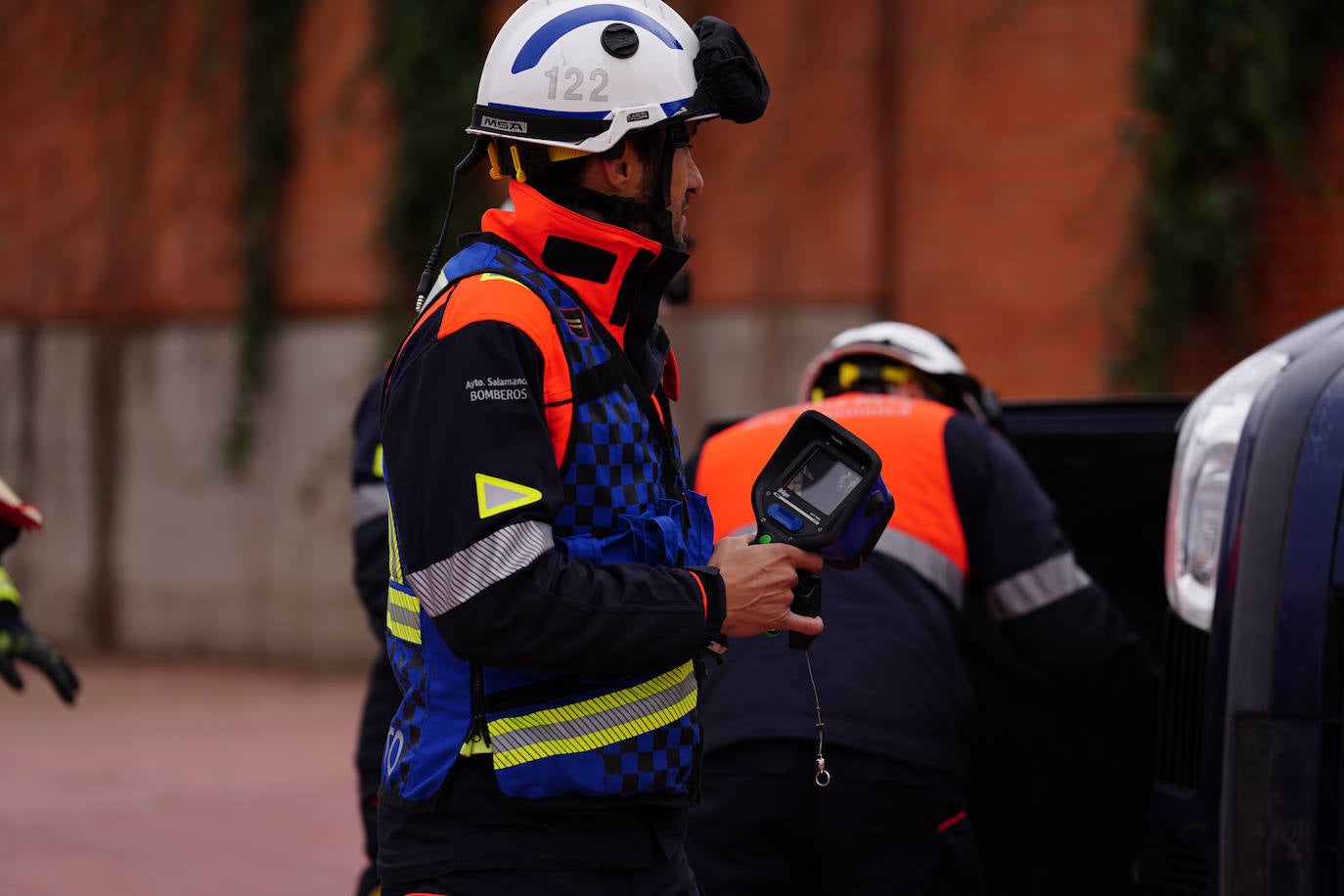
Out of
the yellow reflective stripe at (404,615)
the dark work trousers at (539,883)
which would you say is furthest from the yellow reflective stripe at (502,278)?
the dark work trousers at (539,883)

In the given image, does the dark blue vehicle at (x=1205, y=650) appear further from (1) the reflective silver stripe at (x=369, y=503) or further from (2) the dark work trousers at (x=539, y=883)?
(1) the reflective silver stripe at (x=369, y=503)

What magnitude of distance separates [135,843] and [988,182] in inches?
210

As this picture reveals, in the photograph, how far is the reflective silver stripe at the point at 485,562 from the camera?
7.30ft

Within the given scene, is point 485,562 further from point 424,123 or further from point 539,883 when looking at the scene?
point 424,123

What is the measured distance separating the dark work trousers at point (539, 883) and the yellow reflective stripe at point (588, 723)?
0.16 metres

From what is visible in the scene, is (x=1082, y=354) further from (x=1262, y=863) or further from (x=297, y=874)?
(x=1262, y=863)

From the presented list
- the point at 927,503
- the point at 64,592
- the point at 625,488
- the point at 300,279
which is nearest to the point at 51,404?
the point at 64,592

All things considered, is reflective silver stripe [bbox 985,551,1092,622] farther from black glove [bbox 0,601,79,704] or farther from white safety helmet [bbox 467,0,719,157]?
black glove [bbox 0,601,79,704]

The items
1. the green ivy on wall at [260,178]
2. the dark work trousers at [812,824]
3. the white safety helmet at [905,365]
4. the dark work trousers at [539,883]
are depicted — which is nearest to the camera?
the dark work trousers at [539,883]

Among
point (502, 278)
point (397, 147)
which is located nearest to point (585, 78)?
point (502, 278)

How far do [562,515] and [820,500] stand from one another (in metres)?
0.40

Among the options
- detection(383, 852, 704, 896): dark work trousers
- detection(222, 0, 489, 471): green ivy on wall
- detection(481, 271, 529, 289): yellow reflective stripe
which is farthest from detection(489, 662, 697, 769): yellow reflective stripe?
detection(222, 0, 489, 471): green ivy on wall

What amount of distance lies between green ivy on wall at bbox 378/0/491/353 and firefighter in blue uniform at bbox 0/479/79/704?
6489 millimetres

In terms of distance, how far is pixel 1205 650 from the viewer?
343 cm
